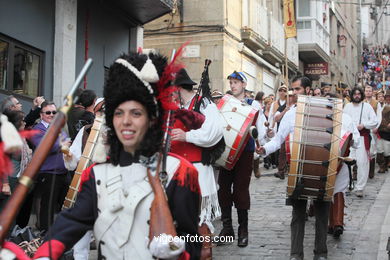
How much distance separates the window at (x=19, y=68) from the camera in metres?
8.88

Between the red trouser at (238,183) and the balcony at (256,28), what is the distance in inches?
528

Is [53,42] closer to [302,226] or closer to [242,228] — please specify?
[242,228]

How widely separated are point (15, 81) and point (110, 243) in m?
7.31

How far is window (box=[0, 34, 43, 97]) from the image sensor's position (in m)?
8.88

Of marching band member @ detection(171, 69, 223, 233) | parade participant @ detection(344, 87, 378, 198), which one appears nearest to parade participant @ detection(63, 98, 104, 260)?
marching band member @ detection(171, 69, 223, 233)

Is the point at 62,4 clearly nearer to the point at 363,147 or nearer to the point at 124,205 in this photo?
the point at 363,147

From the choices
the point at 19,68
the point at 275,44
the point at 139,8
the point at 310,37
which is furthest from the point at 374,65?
the point at 19,68

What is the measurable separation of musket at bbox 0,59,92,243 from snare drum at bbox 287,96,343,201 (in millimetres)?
3652

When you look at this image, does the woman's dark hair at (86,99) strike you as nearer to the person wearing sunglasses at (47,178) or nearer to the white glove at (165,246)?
the person wearing sunglasses at (47,178)

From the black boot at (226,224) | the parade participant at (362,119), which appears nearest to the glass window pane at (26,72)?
the black boot at (226,224)

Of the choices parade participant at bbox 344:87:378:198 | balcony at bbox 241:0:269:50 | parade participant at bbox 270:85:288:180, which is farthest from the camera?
balcony at bbox 241:0:269:50

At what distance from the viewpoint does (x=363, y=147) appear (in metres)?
Answer: 9.88

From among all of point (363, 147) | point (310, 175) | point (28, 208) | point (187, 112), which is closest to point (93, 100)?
point (28, 208)

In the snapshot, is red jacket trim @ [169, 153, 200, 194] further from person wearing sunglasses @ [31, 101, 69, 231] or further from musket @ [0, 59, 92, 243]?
person wearing sunglasses @ [31, 101, 69, 231]
